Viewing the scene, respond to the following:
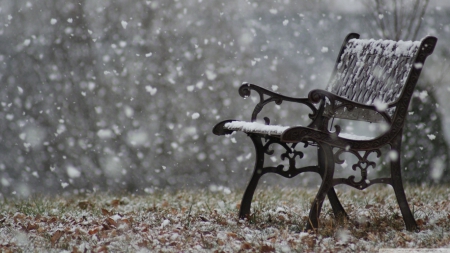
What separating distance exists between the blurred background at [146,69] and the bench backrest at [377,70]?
5877 mm

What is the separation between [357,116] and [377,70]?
323 millimetres

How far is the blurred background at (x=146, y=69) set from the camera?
9.96m

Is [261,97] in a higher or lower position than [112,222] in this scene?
higher

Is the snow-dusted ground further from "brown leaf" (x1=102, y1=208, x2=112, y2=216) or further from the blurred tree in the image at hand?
the blurred tree

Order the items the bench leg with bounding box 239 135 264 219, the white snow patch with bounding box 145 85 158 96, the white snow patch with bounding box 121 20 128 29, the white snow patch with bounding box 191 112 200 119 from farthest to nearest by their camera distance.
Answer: the white snow patch with bounding box 145 85 158 96 < the white snow patch with bounding box 191 112 200 119 < the white snow patch with bounding box 121 20 128 29 < the bench leg with bounding box 239 135 264 219

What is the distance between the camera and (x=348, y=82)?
3.76 meters

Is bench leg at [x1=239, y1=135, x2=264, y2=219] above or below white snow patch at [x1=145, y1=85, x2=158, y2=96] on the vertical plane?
below

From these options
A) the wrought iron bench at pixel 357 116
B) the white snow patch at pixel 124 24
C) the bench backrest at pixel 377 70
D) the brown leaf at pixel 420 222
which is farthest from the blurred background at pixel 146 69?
the brown leaf at pixel 420 222

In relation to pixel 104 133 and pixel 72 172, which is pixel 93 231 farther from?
pixel 72 172

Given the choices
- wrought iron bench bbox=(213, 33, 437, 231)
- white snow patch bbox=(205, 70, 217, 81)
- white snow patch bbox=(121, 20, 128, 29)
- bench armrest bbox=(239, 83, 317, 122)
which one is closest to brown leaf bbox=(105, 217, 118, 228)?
wrought iron bench bbox=(213, 33, 437, 231)

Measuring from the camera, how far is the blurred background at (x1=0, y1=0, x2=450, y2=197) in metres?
9.96

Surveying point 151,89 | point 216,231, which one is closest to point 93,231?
point 216,231

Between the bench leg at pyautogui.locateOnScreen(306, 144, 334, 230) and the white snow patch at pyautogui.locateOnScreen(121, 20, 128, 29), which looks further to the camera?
the white snow patch at pyautogui.locateOnScreen(121, 20, 128, 29)

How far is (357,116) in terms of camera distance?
3564 mm
